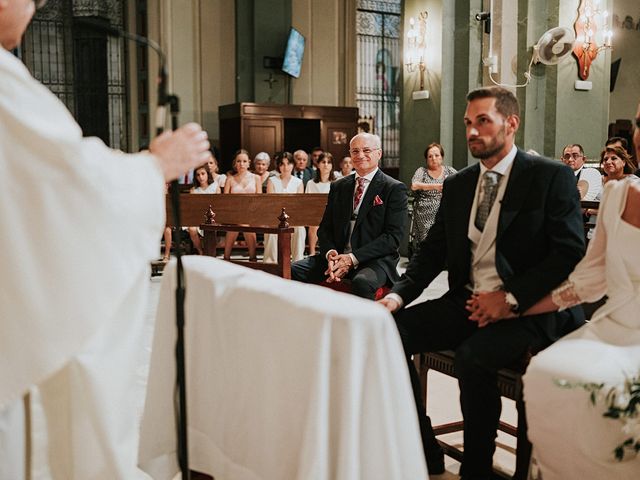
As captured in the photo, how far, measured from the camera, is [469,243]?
315 cm

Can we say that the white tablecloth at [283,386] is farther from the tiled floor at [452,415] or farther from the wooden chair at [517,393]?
the tiled floor at [452,415]

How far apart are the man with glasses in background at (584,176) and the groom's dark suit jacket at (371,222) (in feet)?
10.6

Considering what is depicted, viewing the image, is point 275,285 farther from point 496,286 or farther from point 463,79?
point 463,79

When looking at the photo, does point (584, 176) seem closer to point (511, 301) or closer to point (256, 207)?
point (256, 207)

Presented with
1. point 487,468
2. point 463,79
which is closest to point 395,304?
point 487,468

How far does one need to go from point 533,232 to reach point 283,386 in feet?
4.17

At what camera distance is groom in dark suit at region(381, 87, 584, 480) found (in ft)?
9.37

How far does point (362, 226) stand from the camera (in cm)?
467

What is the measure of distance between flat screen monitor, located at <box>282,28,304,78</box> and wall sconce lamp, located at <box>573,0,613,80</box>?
717 centimetres

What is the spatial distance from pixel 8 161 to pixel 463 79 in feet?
27.0

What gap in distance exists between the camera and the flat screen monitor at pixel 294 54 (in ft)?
48.5

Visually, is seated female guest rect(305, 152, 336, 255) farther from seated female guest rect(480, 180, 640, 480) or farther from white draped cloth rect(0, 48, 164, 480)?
white draped cloth rect(0, 48, 164, 480)

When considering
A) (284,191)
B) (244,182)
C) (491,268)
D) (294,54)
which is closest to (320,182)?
(284,191)

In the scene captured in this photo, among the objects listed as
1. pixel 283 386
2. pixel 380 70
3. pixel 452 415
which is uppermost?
pixel 380 70
